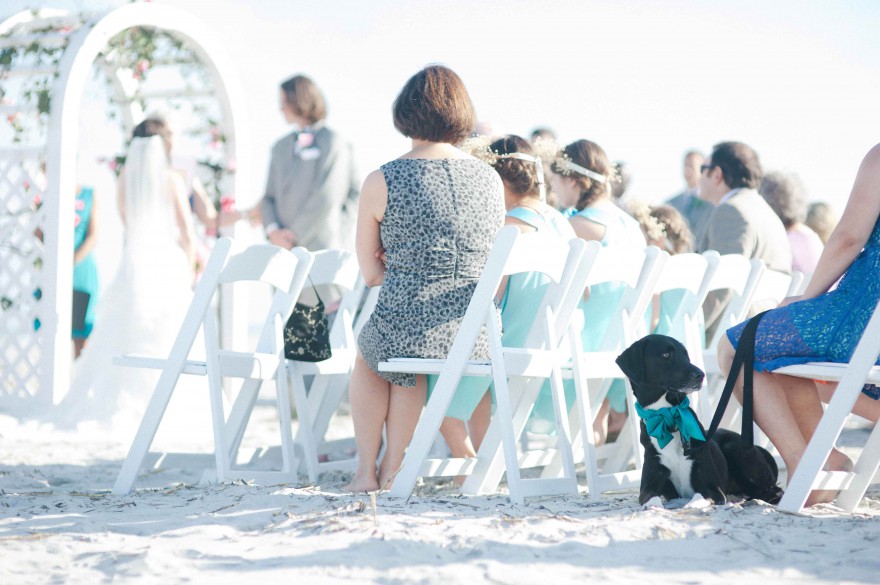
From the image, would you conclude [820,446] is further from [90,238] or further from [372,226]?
[90,238]

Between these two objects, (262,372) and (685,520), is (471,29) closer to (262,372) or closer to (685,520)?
(262,372)

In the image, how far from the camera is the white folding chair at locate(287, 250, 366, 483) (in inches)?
156

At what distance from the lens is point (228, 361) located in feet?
11.9

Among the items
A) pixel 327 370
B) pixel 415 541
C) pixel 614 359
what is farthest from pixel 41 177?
pixel 415 541

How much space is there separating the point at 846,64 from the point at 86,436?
1528 centimetres

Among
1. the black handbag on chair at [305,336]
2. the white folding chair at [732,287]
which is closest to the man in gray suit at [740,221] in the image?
the white folding chair at [732,287]

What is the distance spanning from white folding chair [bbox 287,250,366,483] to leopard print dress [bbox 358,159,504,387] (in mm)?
602

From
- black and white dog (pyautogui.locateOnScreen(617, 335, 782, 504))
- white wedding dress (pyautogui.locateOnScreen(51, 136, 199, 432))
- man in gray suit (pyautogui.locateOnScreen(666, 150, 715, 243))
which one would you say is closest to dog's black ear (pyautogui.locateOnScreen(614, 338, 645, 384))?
black and white dog (pyautogui.locateOnScreen(617, 335, 782, 504))

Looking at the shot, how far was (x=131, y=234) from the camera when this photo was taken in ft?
20.1

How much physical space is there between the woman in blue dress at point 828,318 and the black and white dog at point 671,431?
169mm

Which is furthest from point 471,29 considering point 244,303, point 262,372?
point 262,372

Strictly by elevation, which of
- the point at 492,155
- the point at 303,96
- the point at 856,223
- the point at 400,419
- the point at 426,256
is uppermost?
the point at 303,96

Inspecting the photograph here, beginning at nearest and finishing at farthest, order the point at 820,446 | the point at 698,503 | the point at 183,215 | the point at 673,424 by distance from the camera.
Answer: the point at 820,446 < the point at 698,503 < the point at 673,424 < the point at 183,215

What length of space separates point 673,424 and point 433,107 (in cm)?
131
